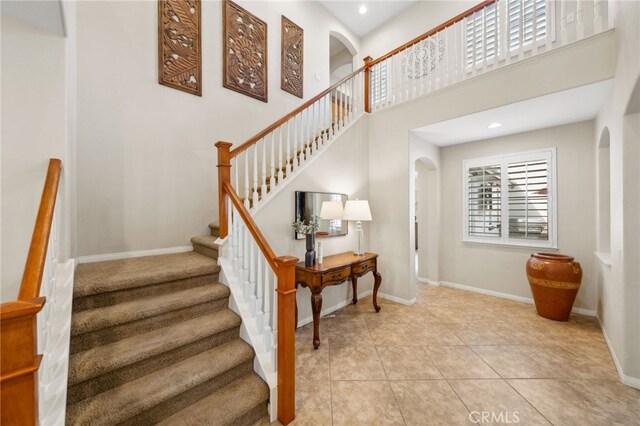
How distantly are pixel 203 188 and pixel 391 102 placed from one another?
312cm

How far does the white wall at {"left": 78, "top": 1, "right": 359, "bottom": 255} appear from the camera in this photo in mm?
2594

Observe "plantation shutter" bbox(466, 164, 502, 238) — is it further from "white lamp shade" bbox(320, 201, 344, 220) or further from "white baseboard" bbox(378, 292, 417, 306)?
"white lamp shade" bbox(320, 201, 344, 220)

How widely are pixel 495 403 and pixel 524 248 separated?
2.76 meters

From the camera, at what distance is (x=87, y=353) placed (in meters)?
1.54

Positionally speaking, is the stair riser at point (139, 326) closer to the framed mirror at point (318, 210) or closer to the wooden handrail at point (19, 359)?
the wooden handrail at point (19, 359)

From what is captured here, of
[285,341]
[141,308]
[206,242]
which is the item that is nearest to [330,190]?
[206,242]

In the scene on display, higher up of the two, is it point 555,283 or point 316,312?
point 555,283

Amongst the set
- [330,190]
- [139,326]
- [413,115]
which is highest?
[413,115]

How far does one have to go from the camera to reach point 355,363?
2.36 metres

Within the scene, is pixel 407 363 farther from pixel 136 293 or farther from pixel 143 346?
pixel 136 293

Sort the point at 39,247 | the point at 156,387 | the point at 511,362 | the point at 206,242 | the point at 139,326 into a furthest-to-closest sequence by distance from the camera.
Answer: the point at 206,242
the point at 511,362
the point at 139,326
the point at 156,387
the point at 39,247

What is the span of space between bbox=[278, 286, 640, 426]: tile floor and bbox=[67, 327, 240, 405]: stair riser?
2.58 feet

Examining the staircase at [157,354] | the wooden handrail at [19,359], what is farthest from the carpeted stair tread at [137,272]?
the wooden handrail at [19,359]

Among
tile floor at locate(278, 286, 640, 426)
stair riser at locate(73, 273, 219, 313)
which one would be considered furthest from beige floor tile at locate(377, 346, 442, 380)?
stair riser at locate(73, 273, 219, 313)
